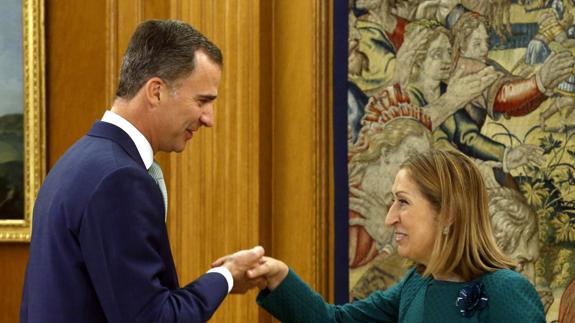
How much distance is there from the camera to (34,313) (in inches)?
84.3

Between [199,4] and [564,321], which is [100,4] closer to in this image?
[199,4]

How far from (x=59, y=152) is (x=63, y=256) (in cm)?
239

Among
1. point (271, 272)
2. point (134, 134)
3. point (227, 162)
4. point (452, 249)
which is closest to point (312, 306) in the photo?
point (271, 272)

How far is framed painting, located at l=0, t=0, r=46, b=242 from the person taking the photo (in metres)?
4.38

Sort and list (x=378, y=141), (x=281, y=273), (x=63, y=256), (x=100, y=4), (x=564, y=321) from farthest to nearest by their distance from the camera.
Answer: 1. (x=100, y=4)
2. (x=378, y=141)
3. (x=564, y=321)
4. (x=281, y=273)
5. (x=63, y=256)

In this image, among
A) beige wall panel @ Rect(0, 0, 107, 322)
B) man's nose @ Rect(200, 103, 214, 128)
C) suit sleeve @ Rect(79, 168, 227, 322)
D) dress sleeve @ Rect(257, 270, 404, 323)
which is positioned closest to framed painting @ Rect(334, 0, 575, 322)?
dress sleeve @ Rect(257, 270, 404, 323)

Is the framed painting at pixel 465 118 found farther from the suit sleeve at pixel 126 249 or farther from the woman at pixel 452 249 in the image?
the suit sleeve at pixel 126 249

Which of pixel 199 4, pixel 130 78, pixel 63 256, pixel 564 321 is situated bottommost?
pixel 564 321

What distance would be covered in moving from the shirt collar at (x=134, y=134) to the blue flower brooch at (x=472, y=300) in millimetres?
952

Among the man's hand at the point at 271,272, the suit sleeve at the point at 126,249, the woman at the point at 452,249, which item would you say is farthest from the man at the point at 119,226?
the woman at the point at 452,249

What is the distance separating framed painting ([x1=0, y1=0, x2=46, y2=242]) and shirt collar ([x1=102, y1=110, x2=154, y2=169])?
2.21 m

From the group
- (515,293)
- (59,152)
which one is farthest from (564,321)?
(59,152)

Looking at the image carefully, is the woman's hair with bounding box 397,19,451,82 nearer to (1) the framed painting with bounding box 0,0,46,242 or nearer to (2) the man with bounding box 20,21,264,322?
(2) the man with bounding box 20,21,264,322

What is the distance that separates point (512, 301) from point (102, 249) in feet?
3.64
